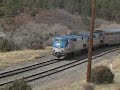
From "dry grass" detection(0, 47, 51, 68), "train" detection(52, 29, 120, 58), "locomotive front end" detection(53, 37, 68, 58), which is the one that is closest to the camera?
"dry grass" detection(0, 47, 51, 68)

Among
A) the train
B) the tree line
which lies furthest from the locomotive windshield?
the tree line

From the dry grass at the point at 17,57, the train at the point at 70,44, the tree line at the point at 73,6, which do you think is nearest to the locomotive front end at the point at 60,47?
the train at the point at 70,44

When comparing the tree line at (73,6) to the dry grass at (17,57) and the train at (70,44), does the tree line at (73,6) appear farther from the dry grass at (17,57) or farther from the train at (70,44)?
the dry grass at (17,57)

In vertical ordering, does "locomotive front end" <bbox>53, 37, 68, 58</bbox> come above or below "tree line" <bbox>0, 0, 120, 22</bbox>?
below

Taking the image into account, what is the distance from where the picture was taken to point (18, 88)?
20.1m

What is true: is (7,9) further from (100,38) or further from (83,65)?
(83,65)

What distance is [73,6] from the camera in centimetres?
11000

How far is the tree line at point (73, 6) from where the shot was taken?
82988 mm

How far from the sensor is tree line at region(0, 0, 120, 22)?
8299 centimetres

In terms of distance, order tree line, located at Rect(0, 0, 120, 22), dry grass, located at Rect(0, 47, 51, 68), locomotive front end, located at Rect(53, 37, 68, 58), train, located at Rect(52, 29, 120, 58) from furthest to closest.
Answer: tree line, located at Rect(0, 0, 120, 22)
train, located at Rect(52, 29, 120, 58)
locomotive front end, located at Rect(53, 37, 68, 58)
dry grass, located at Rect(0, 47, 51, 68)

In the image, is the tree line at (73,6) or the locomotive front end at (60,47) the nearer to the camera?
the locomotive front end at (60,47)

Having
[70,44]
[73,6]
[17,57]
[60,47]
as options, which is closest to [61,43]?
[60,47]

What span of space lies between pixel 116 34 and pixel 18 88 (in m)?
39.6

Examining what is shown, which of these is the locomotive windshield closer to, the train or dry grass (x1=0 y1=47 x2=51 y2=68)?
the train
